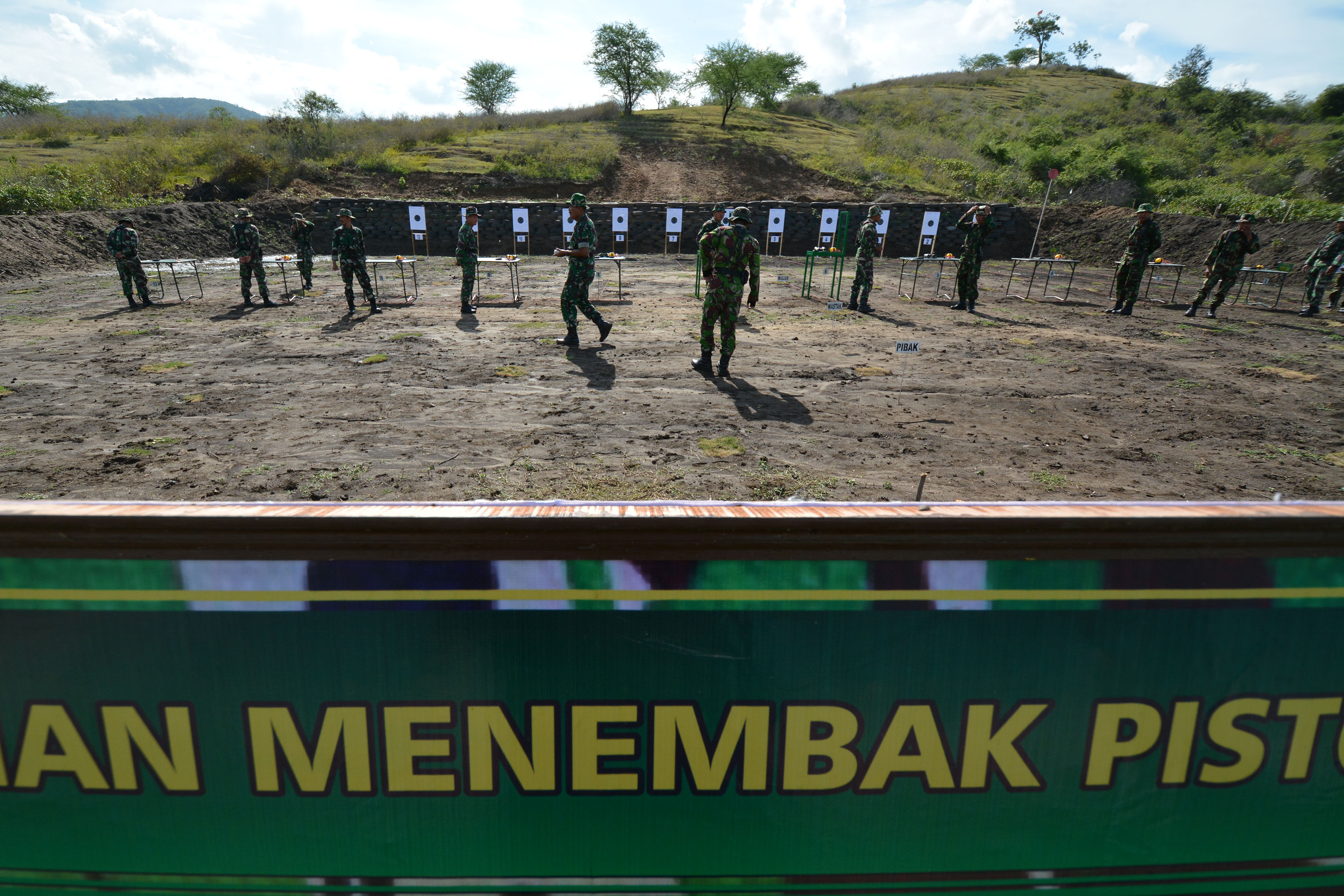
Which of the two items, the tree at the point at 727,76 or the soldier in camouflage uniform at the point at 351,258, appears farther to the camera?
the tree at the point at 727,76

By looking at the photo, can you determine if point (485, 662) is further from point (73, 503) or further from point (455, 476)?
point (455, 476)

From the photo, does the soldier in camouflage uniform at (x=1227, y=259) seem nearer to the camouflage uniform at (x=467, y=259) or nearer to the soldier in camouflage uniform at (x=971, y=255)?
the soldier in camouflage uniform at (x=971, y=255)

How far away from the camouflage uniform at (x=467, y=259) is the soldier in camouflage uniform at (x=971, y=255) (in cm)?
942

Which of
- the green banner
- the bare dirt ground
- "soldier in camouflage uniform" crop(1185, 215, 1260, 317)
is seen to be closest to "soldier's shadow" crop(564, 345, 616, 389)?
the bare dirt ground

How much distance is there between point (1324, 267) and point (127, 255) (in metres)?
23.8

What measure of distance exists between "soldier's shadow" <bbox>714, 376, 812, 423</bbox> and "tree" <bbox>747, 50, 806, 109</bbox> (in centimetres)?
4265

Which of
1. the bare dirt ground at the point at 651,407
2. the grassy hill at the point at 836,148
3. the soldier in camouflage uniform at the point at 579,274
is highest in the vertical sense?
the grassy hill at the point at 836,148

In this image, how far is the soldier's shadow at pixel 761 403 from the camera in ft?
23.7

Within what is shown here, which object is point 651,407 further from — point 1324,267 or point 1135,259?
point 1324,267

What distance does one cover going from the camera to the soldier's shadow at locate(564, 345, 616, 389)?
849 cm

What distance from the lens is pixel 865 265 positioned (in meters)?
13.2

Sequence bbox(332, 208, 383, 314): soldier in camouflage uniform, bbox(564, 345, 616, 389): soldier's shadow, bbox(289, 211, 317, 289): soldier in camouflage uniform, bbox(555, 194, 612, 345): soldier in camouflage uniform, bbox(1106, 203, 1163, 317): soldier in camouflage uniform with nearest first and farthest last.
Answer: bbox(564, 345, 616, 389): soldier's shadow
bbox(555, 194, 612, 345): soldier in camouflage uniform
bbox(332, 208, 383, 314): soldier in camouflage uniform
bbox(1106, 203, 1163, 317): soldier in camouflage uniform
bbox(289, 211, 317, 289): soldier in camouflage uniform

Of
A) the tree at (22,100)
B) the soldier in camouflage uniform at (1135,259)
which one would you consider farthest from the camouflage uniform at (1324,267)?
the tree at (22,100)

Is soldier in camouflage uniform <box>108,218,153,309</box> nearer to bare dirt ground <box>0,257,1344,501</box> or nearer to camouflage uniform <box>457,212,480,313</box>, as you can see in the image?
bare dirt ground <box>0,257,1344,501</box>
